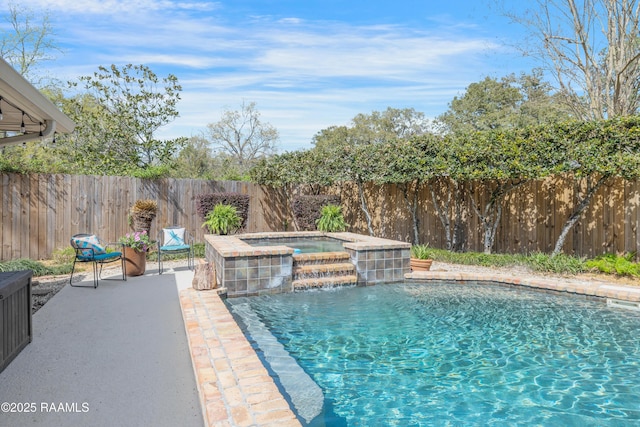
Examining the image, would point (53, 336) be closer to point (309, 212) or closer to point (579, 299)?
point (579, 299)

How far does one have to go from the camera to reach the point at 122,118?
1264cm

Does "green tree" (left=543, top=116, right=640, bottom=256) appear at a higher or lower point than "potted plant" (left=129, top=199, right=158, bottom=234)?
higher

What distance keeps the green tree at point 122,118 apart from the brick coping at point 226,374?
31.8 ft

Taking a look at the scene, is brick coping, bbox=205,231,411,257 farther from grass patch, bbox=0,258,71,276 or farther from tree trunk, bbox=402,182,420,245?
grass patch, bbox=0,258,71,276

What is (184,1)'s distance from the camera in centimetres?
873

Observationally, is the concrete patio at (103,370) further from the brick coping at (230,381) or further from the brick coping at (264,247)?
the brick coping at (264,247)

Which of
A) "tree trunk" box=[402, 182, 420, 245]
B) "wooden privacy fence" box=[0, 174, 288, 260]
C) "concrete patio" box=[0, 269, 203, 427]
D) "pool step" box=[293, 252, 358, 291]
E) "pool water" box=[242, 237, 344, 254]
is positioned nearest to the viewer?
"concrete patio" box=[0, 269, 203, 427]

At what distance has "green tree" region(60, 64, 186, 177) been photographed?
1242 cm

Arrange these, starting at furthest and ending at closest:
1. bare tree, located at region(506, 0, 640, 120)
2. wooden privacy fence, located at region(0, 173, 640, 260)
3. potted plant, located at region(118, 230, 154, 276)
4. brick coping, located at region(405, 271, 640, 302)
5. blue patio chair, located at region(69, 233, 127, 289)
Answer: bare tree, located at region(506, 0, 640, 120) < wooden privacy fence, located at region(0, 173, 640, 260) < potted plant, located at region(118, 230, 154, 276) < blue patio chair, located at region(69, 233, 127, 289) < brick coping, located at region(405, 271, 640, 302)

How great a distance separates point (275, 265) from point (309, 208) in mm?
4579

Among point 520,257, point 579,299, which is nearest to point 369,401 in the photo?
point 579,299

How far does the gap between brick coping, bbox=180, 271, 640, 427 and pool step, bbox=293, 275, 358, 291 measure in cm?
135

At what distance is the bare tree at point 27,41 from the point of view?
43.7 feet

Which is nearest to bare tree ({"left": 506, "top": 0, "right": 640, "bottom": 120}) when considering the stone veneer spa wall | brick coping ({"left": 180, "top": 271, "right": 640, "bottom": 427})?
the stone veneer spa wall
